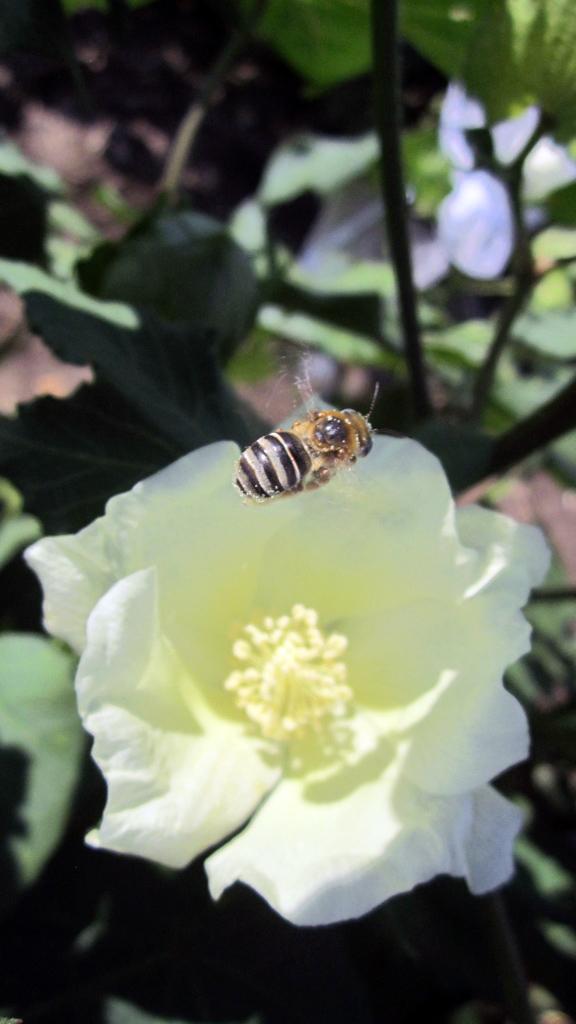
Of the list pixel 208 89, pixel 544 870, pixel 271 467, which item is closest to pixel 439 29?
pixel 208 89

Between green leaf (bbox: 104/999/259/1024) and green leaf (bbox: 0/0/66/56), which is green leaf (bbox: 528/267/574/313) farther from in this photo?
green leaf (bbox: 104/999/259/1024)

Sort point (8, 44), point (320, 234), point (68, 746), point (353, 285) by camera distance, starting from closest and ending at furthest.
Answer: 1. point (8, 44)
2. point (68, 746)
3. point (353, 285)
4. point (320, 234)

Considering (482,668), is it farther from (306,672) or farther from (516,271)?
(516,271)

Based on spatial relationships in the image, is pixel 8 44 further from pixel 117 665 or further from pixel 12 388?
pixel 12 388

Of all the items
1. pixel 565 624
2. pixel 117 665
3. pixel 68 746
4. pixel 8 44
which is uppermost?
pixel 8 44

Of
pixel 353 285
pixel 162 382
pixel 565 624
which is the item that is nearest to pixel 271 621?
pixel 162 382

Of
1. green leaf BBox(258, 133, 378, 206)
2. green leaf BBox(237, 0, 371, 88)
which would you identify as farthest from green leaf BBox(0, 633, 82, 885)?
green leaf BBox(258, 133, 378, 206)
